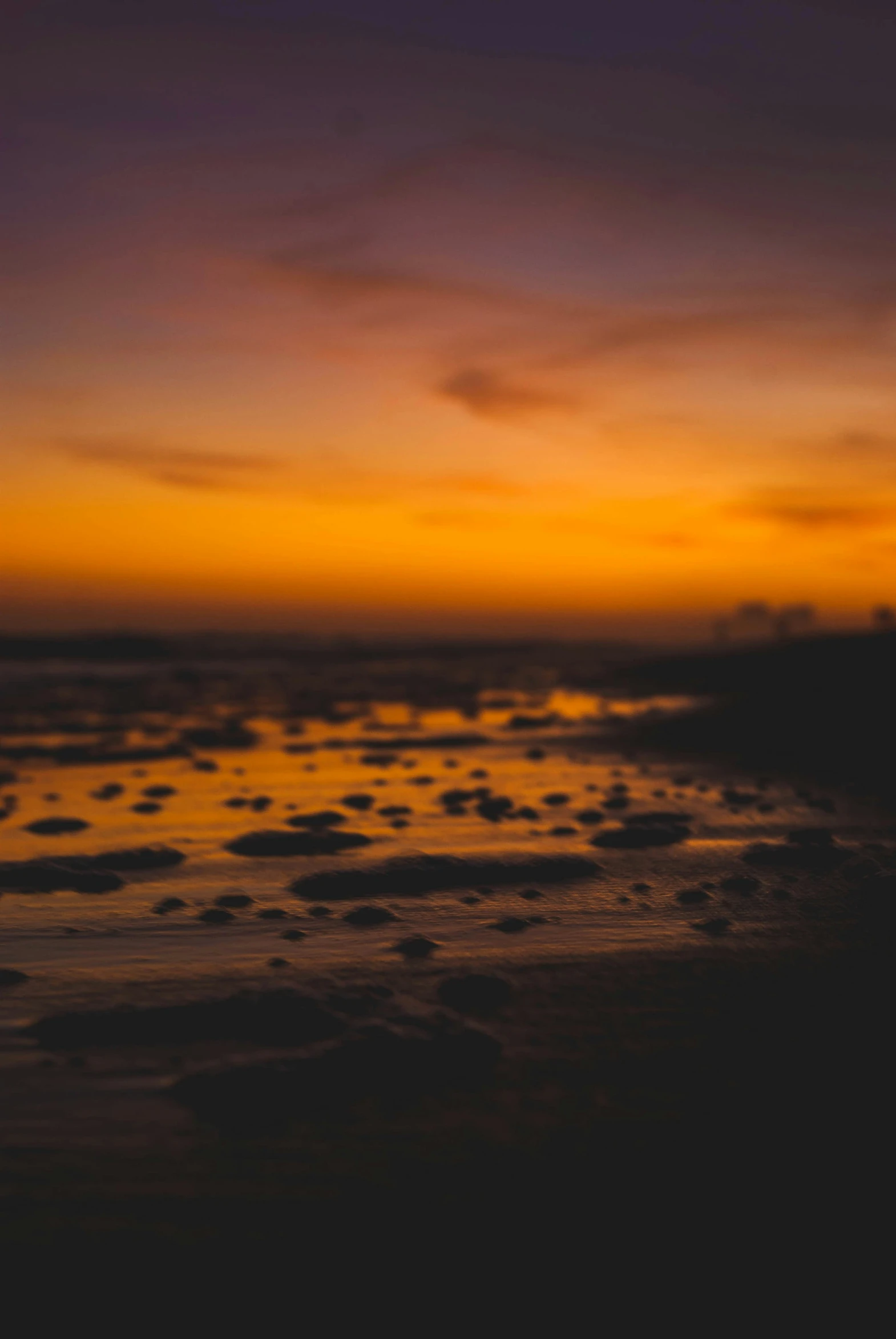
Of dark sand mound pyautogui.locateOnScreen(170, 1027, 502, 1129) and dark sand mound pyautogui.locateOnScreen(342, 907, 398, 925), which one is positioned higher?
dark sand mound pyautogui.locateOnScreen(342, 907, 398, 925)

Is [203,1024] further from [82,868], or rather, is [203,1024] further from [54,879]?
[82,868]

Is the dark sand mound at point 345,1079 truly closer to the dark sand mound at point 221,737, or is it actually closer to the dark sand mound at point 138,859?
the dark sand mound at point 138,859

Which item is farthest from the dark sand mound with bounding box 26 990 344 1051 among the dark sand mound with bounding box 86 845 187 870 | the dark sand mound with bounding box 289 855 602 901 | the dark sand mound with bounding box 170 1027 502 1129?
the dark sand mound with bounding box 86 845 187 870

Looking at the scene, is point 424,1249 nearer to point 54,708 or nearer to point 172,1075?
point 172,1075

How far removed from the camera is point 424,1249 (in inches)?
107

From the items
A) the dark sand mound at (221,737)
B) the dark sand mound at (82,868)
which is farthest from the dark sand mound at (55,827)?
the dark sand mound at (221,737)

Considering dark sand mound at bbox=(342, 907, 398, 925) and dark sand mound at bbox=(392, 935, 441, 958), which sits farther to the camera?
dark sand mound at bbox=(342, 907, 398, 925)

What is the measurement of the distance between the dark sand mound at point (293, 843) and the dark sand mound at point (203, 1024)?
3114 mm

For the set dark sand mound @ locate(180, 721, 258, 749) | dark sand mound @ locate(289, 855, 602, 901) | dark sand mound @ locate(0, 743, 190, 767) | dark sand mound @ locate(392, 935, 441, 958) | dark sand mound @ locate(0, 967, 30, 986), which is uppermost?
dark sand mound @ locate(180, 721, 258, 749)

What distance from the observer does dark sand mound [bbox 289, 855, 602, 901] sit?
6.38m

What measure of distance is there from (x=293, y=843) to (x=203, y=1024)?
11.2 feet

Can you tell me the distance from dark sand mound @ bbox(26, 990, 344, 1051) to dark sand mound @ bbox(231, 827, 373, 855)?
311 cm

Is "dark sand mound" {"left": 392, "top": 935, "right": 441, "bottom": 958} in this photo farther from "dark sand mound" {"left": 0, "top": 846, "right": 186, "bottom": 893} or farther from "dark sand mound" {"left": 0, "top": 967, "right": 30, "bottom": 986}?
"dark sand mound" {"left": 0, "top": 846, "right": 186, "bottom": 893}

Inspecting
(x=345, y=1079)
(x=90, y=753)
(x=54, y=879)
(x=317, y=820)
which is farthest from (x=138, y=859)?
(x=90, y=753)
